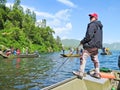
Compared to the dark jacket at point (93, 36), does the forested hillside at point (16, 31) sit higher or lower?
higher

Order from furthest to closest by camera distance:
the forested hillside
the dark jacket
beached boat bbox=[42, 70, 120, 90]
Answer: the forested hillside → the dark jacket → beached boat bbox=[42, 70, 120, 90]

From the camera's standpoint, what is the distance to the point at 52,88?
7512 millimetres

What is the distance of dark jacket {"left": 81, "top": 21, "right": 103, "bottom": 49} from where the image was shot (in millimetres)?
9078

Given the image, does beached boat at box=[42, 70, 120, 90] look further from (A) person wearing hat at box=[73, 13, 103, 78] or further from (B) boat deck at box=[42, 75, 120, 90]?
(A) person wearing hat at box=[73, 13, 103, 78]

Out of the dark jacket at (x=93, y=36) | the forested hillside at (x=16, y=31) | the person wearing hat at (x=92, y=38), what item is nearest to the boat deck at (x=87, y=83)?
the person wearing hat at (x=92, y=38)

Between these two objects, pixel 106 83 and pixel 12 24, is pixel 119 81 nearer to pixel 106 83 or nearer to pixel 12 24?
pixel 106 83

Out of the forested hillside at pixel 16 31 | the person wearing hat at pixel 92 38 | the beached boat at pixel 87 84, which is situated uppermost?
the forested hillside at pixel 16 31

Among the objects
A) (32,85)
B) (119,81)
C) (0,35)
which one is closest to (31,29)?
(0,35)

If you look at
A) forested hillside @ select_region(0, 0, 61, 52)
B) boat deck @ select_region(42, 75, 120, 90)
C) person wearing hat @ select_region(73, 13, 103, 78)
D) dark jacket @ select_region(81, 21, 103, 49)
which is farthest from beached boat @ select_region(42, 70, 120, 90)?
forested hillside @ select_region(0, 0, 61, 52)

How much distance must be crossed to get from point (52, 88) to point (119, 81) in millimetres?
3646

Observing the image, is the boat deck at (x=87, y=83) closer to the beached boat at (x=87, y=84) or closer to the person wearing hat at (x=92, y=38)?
the beached boat at (x=87, y=84)

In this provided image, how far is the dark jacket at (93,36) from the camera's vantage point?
9.08m

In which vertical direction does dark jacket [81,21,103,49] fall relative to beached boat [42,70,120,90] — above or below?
above

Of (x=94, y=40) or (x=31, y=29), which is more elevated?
(x=31, y=29)
